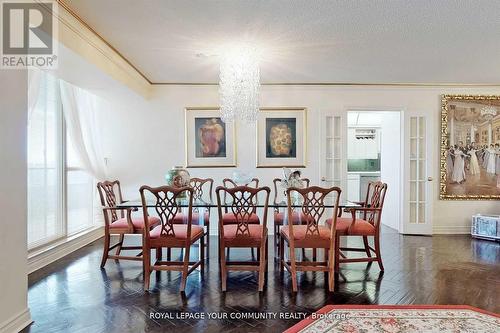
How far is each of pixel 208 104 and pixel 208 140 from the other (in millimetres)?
612

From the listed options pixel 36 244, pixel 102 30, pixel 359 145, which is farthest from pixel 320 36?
pixel 359 145

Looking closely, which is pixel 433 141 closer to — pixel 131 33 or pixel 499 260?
pixel 499 260

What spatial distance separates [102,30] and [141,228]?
2103 mm

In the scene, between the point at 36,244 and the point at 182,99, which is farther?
the point at 182,99

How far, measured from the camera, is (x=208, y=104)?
202 inches

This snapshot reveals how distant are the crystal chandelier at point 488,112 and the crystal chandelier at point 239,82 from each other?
4157 millimetres

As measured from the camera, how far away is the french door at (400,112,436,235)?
17.0 ft

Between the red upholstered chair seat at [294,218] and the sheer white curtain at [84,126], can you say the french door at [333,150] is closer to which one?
the red upholstered chair seat at [294,218]

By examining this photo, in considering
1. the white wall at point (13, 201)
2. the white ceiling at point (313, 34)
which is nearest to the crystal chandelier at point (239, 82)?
the white ceiling at point (313, 34)

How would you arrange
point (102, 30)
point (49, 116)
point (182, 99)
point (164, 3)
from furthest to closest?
point (182, 99)
point (49, 116)
point (102, 30)
point (164, 3)

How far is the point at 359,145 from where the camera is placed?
7.86 m

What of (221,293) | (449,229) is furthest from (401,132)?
(221,293)

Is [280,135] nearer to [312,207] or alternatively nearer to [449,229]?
[312,207]

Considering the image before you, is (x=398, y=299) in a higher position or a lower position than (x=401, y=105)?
lower
